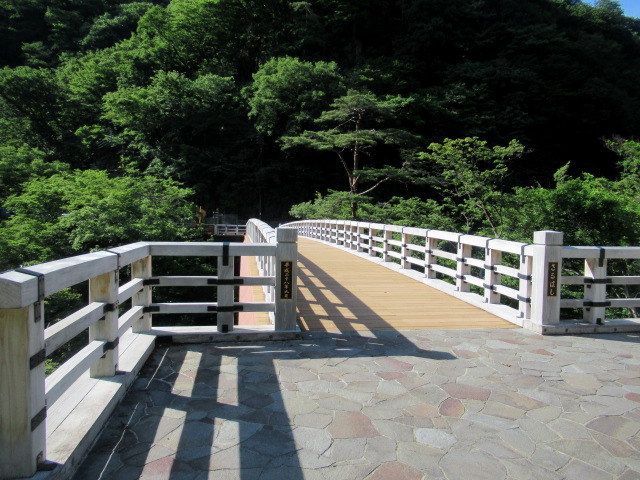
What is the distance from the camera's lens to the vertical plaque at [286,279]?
15.7 ft

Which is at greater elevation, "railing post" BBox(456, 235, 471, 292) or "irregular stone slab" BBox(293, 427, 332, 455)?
"railing post" BBox(456, 235, 471, 292)

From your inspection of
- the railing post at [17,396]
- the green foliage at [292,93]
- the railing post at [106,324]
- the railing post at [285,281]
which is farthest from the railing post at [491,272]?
the green foliage at [292,93]

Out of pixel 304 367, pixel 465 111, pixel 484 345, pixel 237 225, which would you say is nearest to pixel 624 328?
pixel 484 345

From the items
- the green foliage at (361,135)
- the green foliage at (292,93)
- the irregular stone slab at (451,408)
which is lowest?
the irregular stone slab at (451,408)

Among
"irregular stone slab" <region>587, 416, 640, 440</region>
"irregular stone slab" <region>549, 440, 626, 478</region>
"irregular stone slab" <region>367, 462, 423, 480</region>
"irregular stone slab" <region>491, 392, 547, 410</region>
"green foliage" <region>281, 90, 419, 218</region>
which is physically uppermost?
"green foliage" <region>281, 90, 419, 218</region>

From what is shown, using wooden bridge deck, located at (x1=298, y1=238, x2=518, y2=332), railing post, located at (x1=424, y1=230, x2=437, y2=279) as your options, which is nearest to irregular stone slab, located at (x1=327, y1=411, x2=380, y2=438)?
wooden bridge deck, located at (x1=298, y1=238, x2=518, y2=332)

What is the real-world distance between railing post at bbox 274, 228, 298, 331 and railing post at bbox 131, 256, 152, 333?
127 cm

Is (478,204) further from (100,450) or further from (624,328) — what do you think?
(100,450)

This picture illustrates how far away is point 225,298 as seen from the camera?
4.67m

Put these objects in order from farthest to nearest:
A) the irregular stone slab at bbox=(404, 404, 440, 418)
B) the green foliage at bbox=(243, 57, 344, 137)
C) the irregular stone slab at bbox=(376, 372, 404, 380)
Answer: the green foliage at bbox=(243, 57, 344, 137) < the irregular stone slab at bbox=(376, 372, 404, 380) < the irregular stone slab at bbox=(404, 404, 440, 418)

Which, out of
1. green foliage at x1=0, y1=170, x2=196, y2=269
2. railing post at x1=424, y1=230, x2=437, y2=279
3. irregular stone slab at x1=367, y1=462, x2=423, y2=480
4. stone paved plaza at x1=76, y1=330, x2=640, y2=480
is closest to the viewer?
irregular stone slab at x1=367, y1=462, x2=423, y2=480

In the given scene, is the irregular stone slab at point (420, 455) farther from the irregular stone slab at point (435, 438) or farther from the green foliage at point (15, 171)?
the green foliage at point (15, 171)

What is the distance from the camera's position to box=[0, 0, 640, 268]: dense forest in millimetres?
31188

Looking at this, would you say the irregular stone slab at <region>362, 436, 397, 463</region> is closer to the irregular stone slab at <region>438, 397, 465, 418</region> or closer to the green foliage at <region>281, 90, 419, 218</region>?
the irregular stone slab at <region>438, 397, 465, 418</region>
